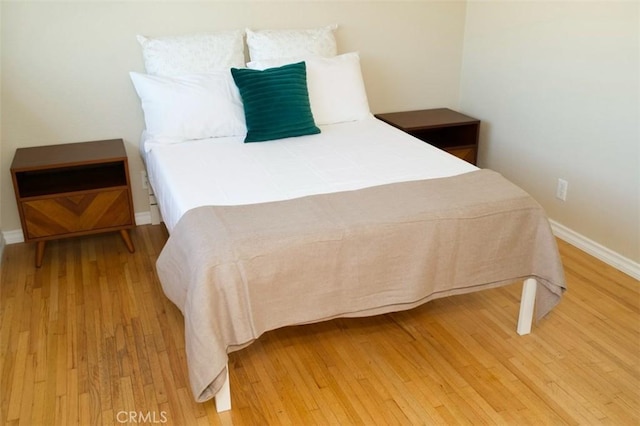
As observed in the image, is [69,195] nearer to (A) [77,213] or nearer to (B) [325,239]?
(A) [77,213]

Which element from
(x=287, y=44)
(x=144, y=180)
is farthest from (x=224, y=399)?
(x=287, y=44)

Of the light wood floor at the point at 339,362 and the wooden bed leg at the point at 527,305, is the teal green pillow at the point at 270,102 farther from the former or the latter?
the wooden bed leg at the point at 527,305

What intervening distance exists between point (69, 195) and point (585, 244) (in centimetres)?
278

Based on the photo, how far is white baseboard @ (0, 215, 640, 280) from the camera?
3.13m

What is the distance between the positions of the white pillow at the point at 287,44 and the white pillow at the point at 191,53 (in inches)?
3.9

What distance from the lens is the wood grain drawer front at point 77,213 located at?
311 centimetres

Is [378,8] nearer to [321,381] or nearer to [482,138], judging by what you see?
[482,138]

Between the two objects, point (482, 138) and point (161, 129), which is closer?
point (161, 129)

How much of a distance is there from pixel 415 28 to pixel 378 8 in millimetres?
313

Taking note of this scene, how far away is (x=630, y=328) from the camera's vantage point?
2.69 m

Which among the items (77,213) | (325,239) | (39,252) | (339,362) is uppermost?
(325,239)

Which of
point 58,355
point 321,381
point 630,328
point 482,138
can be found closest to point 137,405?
point 58,355

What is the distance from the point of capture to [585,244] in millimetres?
3365

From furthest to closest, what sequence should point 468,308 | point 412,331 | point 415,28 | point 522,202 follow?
point 415,28 → point 468,308 → point 412,331 → point 522,202
